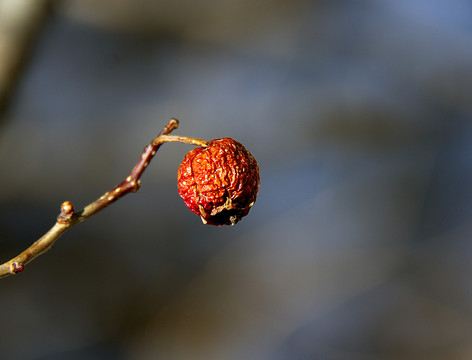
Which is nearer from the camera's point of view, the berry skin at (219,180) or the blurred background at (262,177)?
the berry skin at (219,180)

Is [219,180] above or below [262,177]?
below

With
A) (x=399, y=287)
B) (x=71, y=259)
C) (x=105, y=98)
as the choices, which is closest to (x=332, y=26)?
(x=105, y=98)

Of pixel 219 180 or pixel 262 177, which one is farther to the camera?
pixel 262 177

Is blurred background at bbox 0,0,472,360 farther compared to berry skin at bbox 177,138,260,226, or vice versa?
blurred background at bbox 0,0,472,360
